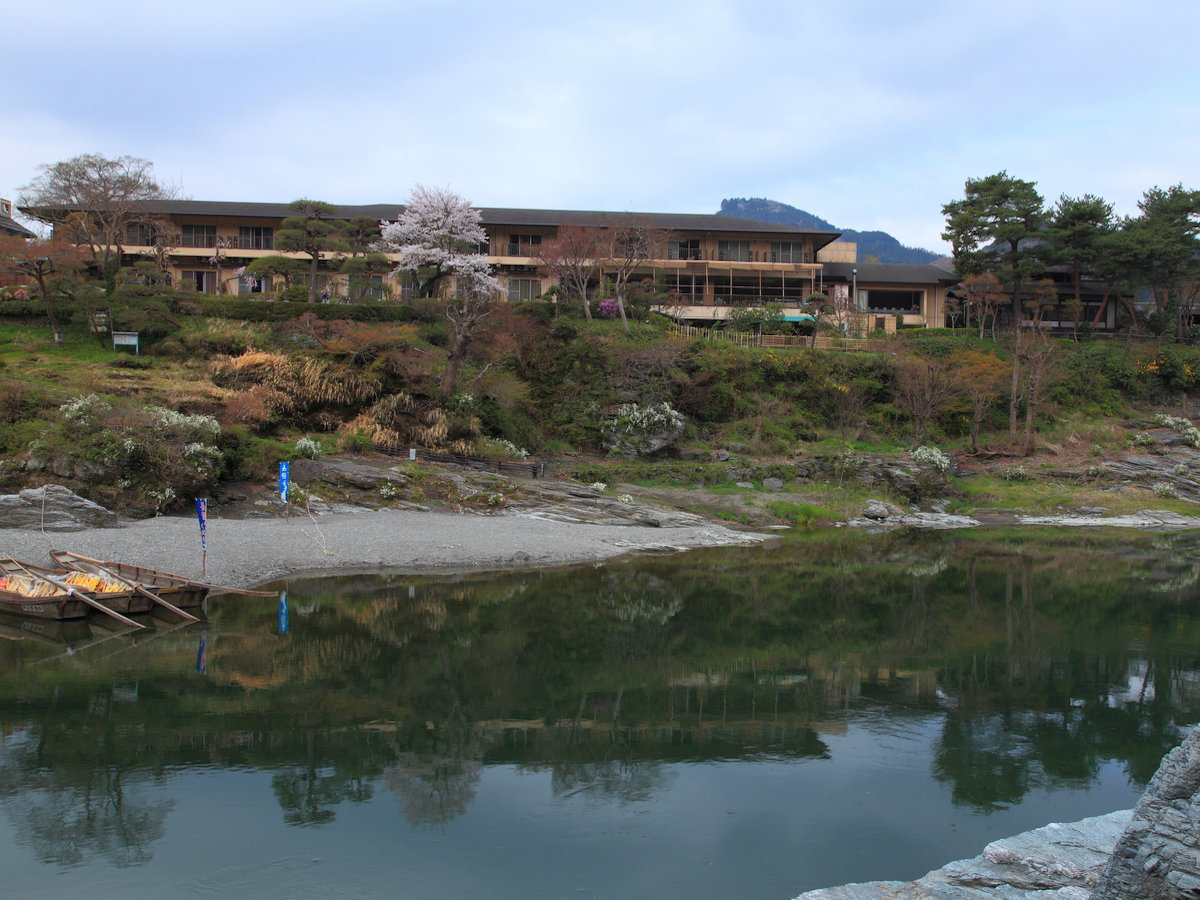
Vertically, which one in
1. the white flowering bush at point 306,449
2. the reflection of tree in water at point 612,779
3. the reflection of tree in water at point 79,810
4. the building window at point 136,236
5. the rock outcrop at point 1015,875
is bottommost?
the reflection of tree in water at point 612,779

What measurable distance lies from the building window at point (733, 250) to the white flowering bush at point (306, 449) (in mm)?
34700

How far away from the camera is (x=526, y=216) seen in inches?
2173

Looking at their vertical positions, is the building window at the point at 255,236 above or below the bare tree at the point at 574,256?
above

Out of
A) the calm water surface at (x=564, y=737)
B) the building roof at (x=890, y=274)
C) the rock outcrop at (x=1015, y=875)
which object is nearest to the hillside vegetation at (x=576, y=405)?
the building roof at (x=890, y=274)

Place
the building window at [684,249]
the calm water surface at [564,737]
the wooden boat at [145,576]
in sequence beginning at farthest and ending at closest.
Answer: the building window at [684,249]
the wooden boat at [145,576]
the calm water surface at [564,737]

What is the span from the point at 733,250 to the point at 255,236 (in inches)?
1300

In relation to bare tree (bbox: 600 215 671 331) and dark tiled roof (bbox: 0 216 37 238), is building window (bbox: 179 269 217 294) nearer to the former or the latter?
dark tiled roof (bbox: 0 216 37 238)

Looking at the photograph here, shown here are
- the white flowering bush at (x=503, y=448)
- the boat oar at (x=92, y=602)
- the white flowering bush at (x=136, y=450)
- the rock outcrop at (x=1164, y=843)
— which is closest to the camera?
the rock outcrop at (x=1164, y=843)

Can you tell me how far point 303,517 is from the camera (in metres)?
→ 26.5

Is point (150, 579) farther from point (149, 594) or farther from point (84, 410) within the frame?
point (84, 410)

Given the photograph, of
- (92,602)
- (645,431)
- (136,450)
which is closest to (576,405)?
(645,431)

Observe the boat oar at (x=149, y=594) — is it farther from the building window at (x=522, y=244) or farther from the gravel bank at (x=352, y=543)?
the building window at (x=522, y=244)

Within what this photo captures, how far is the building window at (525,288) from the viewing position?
5297 centimetres

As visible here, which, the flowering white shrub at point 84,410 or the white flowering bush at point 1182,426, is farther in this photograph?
the white flowering bush at point 1182,426
